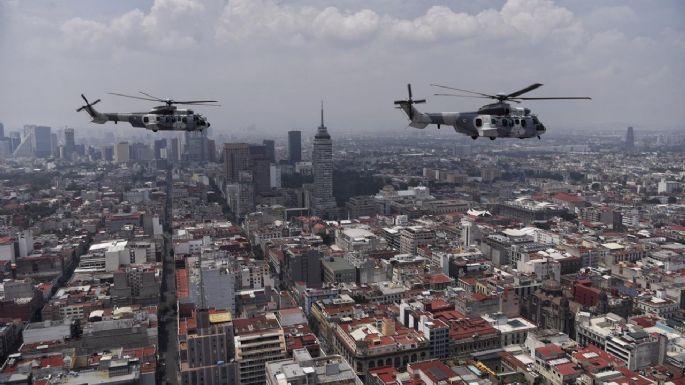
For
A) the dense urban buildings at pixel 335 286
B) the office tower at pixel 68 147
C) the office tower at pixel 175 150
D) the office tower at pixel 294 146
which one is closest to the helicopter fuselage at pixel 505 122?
the dense urban buildings at pixel 335 286

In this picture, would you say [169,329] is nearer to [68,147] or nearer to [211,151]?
[211,151]

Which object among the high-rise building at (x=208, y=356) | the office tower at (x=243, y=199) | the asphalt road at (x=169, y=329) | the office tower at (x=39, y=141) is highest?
the office tower at (x=39, y=141)

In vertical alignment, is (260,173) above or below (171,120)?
below

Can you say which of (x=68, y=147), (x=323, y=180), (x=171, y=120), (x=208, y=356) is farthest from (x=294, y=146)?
(x=171, y=120)

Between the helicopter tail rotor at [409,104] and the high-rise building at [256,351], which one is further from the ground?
the helicopter tail rotor at [409,104]

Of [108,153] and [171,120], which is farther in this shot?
[108,153]

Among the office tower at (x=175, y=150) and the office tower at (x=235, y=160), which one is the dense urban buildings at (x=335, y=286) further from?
the office tower at (x=175, y=150)

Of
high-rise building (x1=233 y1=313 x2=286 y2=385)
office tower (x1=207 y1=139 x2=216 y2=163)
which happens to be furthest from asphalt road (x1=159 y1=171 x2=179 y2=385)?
office tower (x1=207 y1=139 x2=216 y2=163)
